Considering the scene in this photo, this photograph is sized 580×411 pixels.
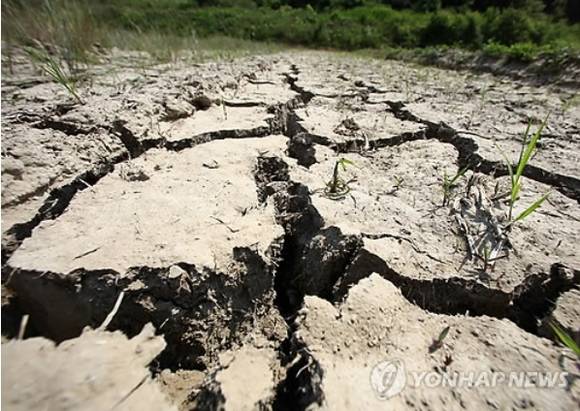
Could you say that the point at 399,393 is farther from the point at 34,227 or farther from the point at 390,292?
the point at 34,227

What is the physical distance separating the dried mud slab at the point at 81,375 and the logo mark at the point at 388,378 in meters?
0.35

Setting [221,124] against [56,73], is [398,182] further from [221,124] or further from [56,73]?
[56,73]

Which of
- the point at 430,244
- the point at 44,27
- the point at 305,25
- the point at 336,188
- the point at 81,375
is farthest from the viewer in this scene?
the point at 305,25

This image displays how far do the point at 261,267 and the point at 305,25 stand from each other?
10.2 m

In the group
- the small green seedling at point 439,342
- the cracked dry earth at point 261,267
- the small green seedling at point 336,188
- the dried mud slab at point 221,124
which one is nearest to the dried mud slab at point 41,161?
the cracked dry earth at point 261,267

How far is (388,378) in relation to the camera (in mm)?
566

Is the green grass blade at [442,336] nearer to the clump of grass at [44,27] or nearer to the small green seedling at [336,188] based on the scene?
the small green seedling at [336,188]

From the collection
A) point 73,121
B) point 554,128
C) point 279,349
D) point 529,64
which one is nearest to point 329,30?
point 529,64

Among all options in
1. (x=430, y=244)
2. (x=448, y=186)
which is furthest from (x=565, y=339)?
(x=448, y=186)

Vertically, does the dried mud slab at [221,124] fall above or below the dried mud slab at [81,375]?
above

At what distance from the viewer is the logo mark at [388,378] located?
541mm

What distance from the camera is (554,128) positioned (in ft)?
5.95

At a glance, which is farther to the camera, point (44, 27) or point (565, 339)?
point (44, 27)

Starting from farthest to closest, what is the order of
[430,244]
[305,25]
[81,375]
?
1. [305,25]
2. [430,244]
3. [81,375]
